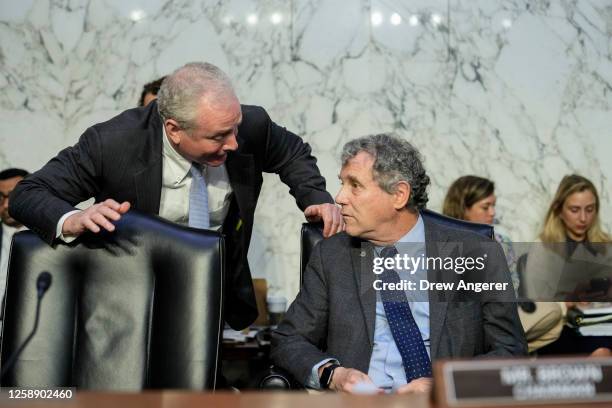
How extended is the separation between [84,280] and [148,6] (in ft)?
9.76

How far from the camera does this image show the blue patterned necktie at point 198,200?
277cm

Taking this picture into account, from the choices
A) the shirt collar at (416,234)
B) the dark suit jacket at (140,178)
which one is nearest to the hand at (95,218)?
the dark suit jacket at (140,178)

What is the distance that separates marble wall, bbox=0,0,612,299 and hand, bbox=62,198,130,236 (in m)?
2.71

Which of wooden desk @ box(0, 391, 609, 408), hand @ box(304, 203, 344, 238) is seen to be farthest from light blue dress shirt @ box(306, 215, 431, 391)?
wooden desk @ box(0, 391, 609, 408)

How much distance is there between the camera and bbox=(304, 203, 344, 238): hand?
272 cm

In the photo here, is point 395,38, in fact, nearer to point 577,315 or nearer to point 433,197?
point 433,197

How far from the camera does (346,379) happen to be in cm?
222

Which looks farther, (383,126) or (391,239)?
(383,126)

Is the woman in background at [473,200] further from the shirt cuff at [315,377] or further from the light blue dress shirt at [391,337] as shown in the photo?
the shirt cuff at [315,377]

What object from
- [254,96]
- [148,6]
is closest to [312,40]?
[254,96]

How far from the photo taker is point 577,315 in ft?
12.3

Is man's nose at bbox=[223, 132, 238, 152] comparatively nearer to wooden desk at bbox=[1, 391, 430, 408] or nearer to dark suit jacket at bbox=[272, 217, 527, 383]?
dark suit jacket at bbox=[272, 217, 527, 383]

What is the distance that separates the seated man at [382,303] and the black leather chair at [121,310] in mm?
360

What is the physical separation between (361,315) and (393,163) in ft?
1.40
